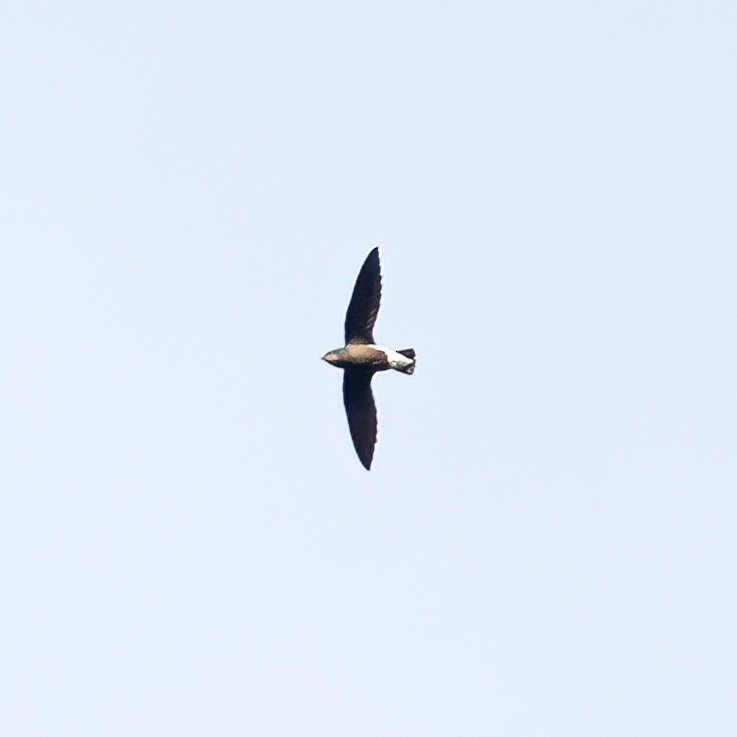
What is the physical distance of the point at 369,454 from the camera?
59062 millimetres

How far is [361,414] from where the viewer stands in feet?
194

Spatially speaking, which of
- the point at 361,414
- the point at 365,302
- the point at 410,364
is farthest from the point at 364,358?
the point at 361,414

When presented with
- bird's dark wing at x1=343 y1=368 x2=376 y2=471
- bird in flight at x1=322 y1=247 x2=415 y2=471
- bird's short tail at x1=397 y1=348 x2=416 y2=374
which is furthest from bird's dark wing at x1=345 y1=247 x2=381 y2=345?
bird's dark wing at x1=343 y1=368 x2=376 y2=471

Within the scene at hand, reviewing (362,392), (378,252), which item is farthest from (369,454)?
(378,252)

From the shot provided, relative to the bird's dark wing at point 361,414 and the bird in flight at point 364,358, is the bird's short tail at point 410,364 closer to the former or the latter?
the bird in flight at point 364,358

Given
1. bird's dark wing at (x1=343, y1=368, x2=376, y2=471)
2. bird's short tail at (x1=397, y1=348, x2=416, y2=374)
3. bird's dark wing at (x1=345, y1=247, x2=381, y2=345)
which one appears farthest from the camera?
bird's dark wing at (x1=343, y1=368, x2=376, y2=471)

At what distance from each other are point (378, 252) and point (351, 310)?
1.58 m

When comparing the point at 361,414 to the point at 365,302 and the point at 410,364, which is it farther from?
the point at 365,302

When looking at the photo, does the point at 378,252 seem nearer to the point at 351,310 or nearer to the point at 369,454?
the point at 351,310

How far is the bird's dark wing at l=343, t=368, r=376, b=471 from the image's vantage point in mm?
58938

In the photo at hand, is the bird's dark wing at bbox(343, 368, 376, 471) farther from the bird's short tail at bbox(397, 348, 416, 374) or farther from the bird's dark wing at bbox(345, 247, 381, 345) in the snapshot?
the bird's dark wing at bbox(345, 247, 381, 345)

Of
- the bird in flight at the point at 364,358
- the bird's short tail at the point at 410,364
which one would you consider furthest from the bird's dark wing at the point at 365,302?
the bird's short tail at the point at 410,364

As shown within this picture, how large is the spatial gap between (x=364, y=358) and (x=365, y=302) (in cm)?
140

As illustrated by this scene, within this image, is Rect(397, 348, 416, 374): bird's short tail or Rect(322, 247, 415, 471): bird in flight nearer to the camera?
Rect(322, 247, 415, 471): bird in flight
